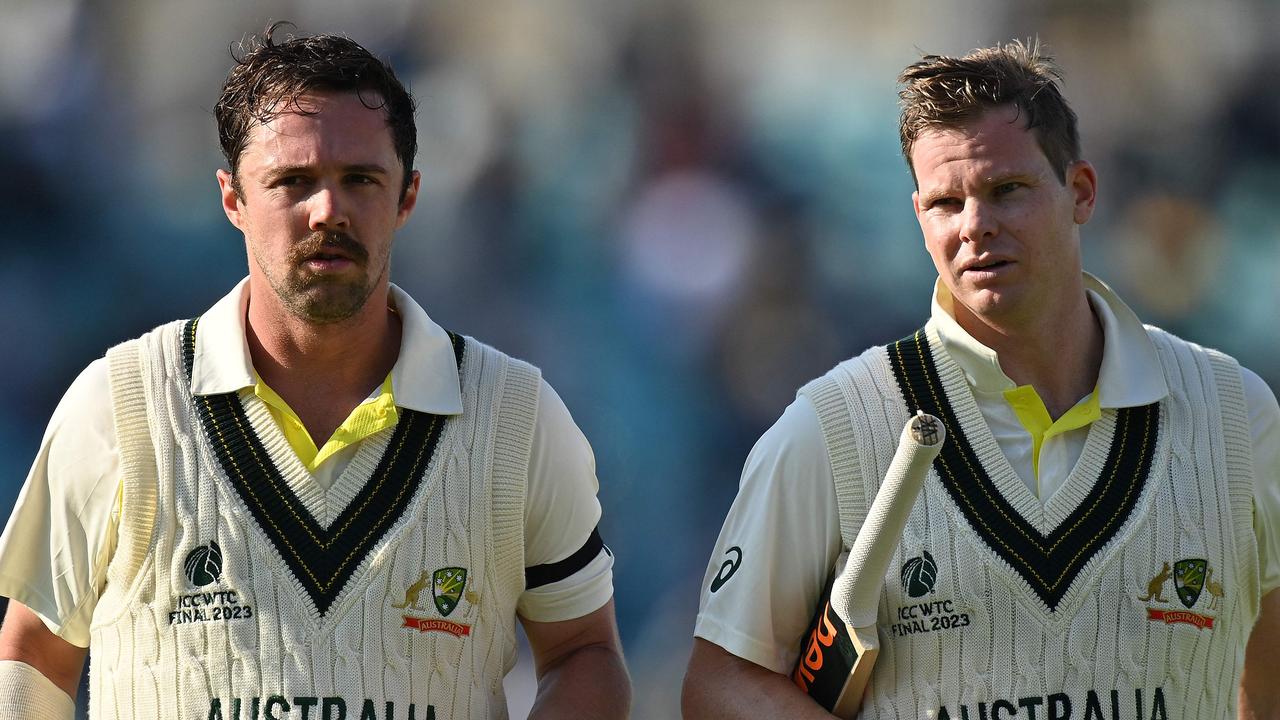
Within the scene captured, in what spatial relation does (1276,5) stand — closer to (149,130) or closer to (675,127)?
(675,127)

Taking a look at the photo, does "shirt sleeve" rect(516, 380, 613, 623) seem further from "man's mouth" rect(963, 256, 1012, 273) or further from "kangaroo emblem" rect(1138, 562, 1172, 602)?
"kangaroo emblem" rect(1138, 562, 1172, 602)

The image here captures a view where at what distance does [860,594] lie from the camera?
2.31 m

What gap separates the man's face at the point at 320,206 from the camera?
8.07ft

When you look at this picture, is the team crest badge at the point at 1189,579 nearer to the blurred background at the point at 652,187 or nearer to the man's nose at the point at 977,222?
the man's nose at the point at 977,222

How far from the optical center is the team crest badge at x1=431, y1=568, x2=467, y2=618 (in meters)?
2.47

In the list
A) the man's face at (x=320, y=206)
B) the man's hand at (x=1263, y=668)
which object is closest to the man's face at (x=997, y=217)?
the man's hand at (x=1263, y=668)

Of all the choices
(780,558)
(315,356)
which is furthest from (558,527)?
(315,356)

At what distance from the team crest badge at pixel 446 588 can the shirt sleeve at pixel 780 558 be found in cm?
38

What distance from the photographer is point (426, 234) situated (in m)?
5.17

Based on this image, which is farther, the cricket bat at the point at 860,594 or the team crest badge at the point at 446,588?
the team crest badge at the point at 446,588

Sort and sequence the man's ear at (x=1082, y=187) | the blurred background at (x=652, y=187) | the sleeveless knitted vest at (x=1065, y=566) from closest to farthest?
the sleeveless knitted vest at (x=1065, y=566) < the man's ear at (x=1082, y=187) < the blurred background at (x=652, y=187)

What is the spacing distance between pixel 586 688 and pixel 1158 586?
2.94 feet

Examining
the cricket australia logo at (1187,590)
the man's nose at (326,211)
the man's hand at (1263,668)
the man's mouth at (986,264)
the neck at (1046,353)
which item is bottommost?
the man's hand at (1263,668)

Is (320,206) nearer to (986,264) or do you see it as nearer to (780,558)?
(780,558)
